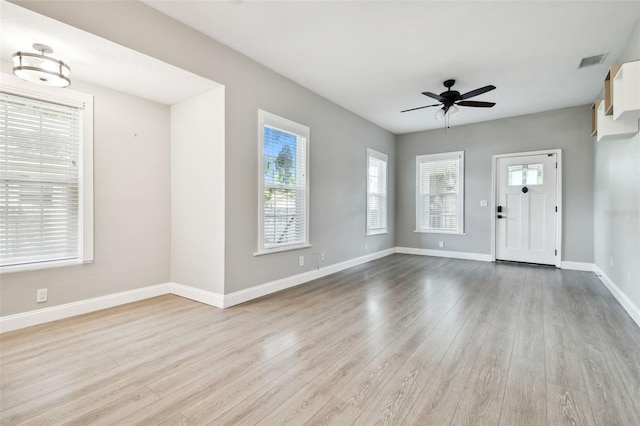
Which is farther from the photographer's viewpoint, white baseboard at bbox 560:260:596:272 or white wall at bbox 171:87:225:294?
white baseboard at bbox 560:260:596:272

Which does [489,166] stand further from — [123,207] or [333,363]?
[123,207]

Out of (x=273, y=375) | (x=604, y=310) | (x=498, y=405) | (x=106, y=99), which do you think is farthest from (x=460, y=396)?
(x=106, y=99)

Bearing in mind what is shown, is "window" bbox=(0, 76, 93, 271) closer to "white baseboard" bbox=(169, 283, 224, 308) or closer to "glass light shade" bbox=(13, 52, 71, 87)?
"glass light shade" bbox=(13, 52, 71, 87)

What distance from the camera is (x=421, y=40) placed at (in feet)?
10.4

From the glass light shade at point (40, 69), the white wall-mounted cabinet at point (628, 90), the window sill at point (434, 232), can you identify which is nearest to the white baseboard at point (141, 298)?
the glass light shade at point (40, 69)

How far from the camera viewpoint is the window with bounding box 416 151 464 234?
6430mm

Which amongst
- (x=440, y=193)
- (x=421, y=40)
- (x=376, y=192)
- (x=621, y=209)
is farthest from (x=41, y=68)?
(x=440, y=193)

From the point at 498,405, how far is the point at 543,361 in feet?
2.54

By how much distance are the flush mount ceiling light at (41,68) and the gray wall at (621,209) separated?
206 inches

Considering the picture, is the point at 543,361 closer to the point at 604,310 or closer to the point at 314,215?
the point at 604,310

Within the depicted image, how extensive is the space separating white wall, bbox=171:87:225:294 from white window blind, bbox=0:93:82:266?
99 centimetres

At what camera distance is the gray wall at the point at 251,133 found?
252 cm

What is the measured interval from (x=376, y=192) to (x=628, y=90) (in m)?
4.15

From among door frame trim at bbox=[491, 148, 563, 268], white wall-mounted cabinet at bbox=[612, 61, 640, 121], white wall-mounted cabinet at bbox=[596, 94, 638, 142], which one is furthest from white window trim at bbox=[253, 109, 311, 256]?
door frame trim at bbox=[491, 148, 563, 268]
